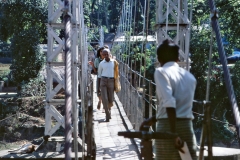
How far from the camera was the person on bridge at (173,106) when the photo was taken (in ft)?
7.84

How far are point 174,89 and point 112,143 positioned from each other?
3.23 m

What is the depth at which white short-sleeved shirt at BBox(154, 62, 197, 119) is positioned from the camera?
2393mm

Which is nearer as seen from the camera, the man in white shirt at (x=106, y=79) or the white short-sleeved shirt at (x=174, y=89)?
the white short-sleeved shirt at (x=174, y=89)

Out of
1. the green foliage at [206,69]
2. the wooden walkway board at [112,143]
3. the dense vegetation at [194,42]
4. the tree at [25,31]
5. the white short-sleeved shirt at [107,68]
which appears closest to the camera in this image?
the wooden walkway board at [112,143]

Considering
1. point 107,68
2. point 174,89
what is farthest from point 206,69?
Answer: point 174,89

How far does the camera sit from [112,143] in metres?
5.57

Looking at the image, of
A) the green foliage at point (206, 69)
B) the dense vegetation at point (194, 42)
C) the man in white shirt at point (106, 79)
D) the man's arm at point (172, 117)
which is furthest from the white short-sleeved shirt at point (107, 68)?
the green foliage at point (206, 69)

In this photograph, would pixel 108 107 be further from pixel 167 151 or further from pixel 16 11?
pixel 16 11

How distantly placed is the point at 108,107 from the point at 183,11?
2.33 m

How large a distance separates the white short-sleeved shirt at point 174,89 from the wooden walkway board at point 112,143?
2.35 metres

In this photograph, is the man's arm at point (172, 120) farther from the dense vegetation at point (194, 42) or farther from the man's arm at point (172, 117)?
Answer: the dense vegetation at point (194, 42)

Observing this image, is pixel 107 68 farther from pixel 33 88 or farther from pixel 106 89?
pixel 33 88

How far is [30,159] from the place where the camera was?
4379 mm

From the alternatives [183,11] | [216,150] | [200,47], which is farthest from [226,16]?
[216,150]
